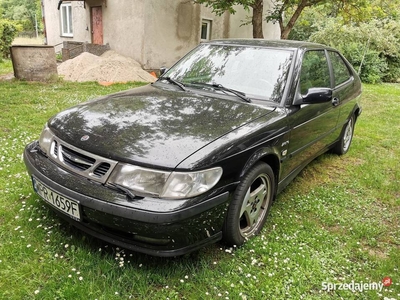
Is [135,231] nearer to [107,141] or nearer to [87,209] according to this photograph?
[87,209]

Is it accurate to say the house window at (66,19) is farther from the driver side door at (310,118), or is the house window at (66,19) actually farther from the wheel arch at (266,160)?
the wheel arch at (266,160)

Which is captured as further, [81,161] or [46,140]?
[46,140]

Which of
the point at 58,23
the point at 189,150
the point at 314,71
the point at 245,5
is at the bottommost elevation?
the point at 58,23

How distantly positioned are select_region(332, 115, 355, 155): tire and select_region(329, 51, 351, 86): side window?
2.24ft

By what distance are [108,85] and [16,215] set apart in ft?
22.0

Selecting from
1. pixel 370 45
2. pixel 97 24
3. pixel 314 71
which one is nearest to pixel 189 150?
pixel 314 71

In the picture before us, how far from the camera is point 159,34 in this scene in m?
11.6

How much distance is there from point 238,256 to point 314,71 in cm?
224

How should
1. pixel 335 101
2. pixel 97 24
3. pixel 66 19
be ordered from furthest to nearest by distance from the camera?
pixel 66 19
pixel 97 24
pixel 335 101

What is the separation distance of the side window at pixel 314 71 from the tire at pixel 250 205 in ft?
3.46

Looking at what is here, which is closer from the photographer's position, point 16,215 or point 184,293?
point 184,293

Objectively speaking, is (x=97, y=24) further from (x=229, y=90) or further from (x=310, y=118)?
(x=310, y=118)

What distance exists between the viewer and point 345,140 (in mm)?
5059

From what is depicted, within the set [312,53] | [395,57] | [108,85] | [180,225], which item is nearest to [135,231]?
[180,225]
